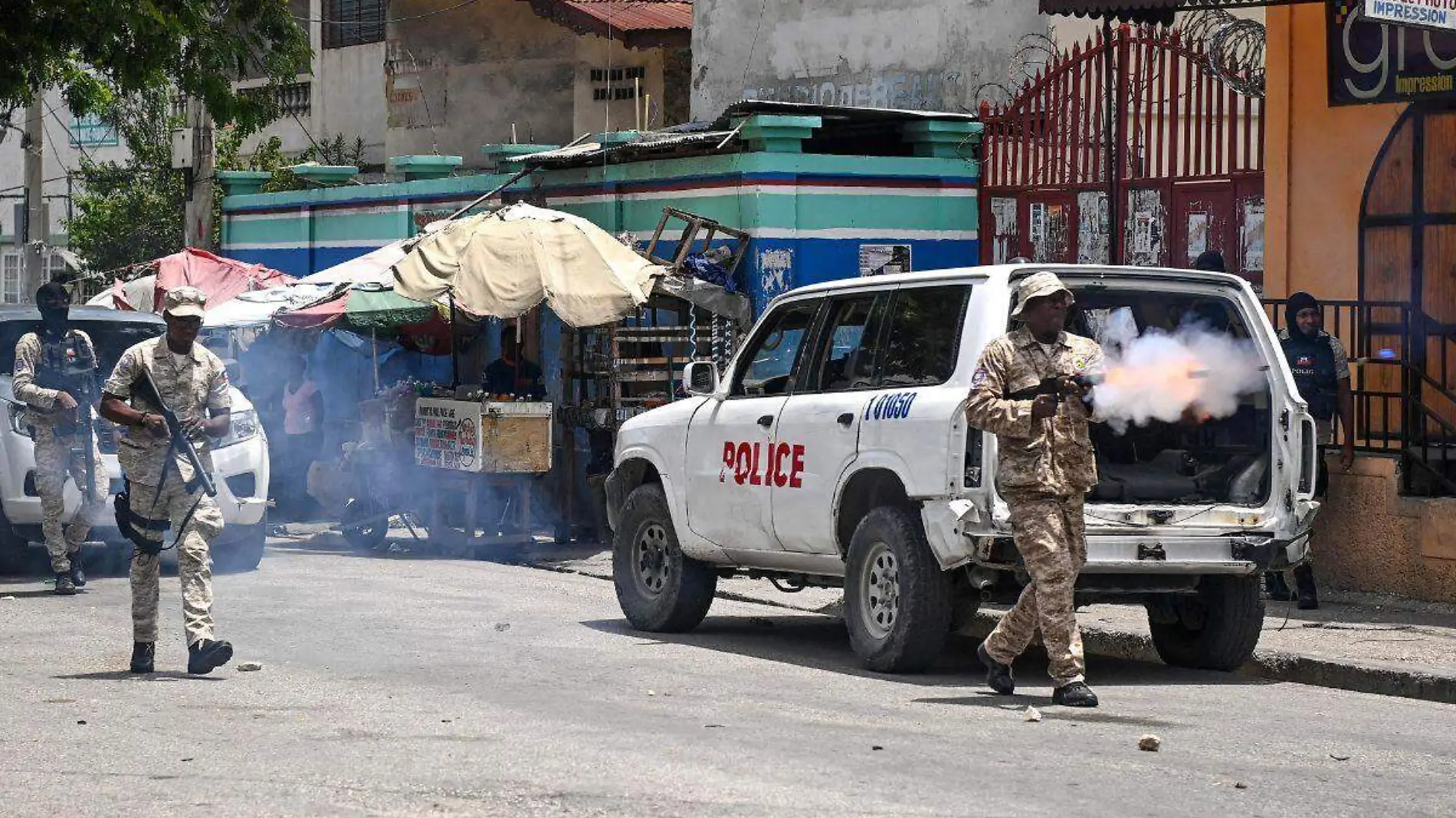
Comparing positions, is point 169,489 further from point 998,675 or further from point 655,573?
point 998,675

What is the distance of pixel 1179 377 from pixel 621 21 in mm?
19809

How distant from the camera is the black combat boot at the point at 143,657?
1036 cm

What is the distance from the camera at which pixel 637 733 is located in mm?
8484

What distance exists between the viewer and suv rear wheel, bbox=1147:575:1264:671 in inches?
422

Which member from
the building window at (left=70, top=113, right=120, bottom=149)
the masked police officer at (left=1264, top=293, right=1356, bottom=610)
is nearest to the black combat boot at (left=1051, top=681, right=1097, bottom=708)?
the masked police officer at (left=1264, top=293, right=1356, bottom=610)

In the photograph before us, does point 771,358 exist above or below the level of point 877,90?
below

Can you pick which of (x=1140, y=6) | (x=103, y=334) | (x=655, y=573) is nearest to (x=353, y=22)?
(x=103, y=334)

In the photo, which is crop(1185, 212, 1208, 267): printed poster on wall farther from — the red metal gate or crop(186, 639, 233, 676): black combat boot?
crop(186, 639, 233, 676): black combat boot

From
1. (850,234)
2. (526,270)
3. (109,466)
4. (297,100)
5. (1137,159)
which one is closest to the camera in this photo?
(109,466)

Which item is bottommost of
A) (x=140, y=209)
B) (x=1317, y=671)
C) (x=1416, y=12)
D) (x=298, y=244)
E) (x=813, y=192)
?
(x=1317, y=671)

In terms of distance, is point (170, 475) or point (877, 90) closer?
point (170, 475)

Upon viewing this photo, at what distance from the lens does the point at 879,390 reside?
10.6 metres

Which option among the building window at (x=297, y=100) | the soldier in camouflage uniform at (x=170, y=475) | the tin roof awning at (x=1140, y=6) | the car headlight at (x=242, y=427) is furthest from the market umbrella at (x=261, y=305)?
the building window at (x=297, y=100)

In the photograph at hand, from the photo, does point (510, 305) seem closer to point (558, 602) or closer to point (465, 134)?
point (558, 602)
